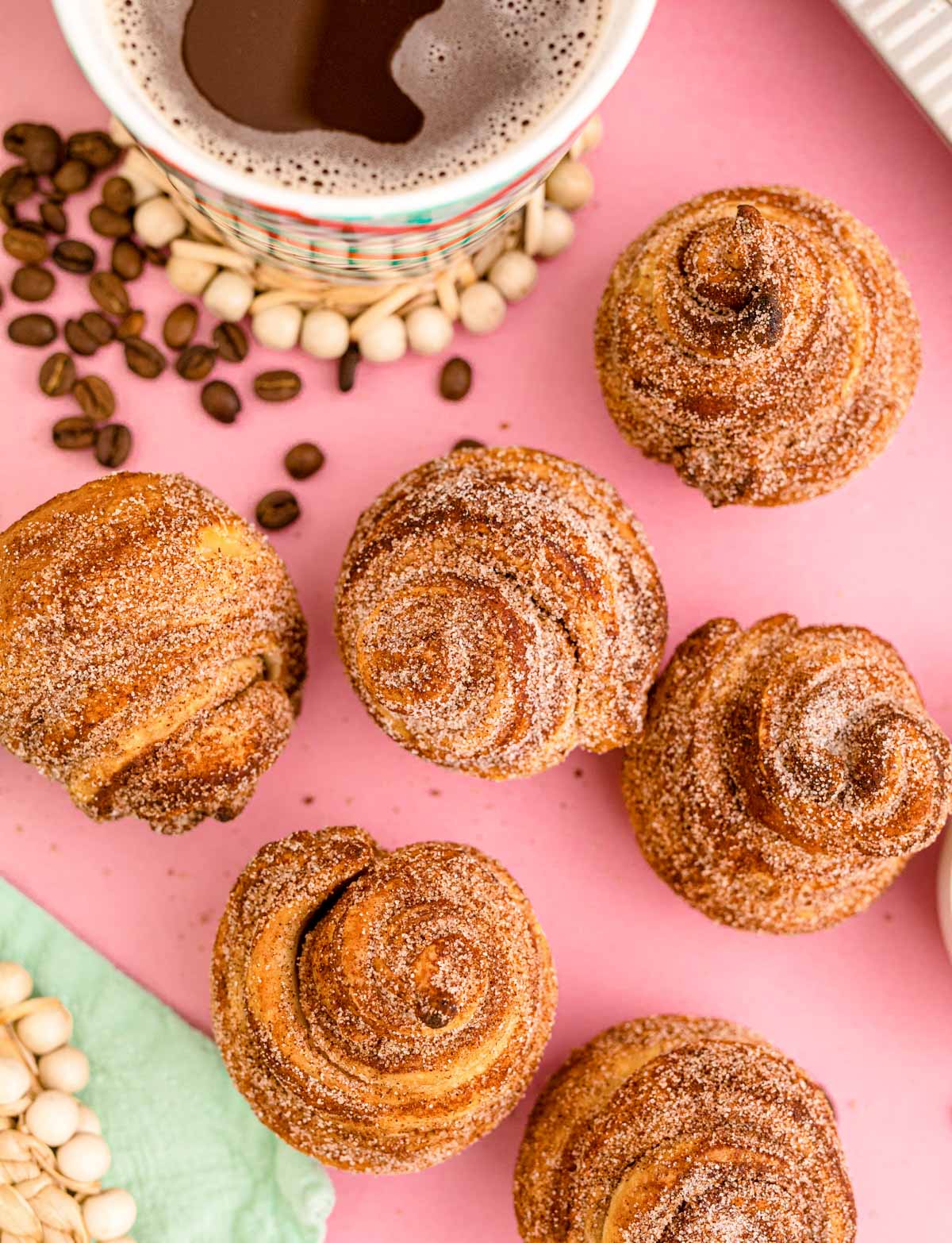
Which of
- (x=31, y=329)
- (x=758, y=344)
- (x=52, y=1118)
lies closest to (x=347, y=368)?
(x=31, y=329)

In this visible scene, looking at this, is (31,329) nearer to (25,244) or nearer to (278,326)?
(25,244)

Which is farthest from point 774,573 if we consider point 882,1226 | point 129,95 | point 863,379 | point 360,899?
point 129,95

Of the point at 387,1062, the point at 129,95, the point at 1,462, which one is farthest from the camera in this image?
the point at 1,462

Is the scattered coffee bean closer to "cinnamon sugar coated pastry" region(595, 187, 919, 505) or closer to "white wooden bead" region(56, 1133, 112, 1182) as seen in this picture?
"cinnamon sugar coated pastry" region(595, 187, 919, 505)

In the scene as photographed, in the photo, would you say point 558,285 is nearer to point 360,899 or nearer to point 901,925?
point 360,899

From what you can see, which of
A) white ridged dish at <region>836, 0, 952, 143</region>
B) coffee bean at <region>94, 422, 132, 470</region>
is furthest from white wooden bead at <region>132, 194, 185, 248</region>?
white ridged dish at <region>836, 0, 952, 143</region>
